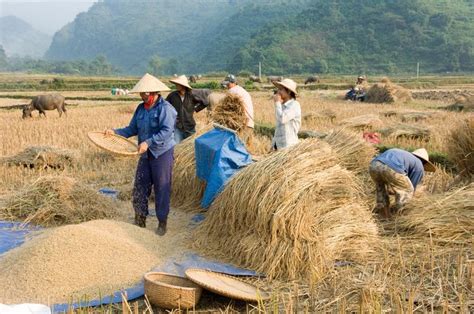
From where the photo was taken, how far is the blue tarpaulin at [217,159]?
203 inches

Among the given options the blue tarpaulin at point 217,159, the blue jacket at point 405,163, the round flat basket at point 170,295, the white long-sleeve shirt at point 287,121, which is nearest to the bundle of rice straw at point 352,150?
the white long-sleeve shirt at point 287,121

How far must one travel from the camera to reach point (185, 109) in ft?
22.3

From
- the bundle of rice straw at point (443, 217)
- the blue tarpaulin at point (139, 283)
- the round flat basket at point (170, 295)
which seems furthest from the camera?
the bundle of rice straw at point (443, 217)

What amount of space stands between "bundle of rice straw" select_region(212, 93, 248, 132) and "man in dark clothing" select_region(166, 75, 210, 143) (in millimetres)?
774

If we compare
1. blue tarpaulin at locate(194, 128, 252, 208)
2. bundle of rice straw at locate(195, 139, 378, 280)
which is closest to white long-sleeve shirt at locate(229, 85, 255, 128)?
blue tarpaulin at locate(194, 128, 252, 208)

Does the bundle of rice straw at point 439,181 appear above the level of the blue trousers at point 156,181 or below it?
below

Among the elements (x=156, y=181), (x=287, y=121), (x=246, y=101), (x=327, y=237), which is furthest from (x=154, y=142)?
(x=327, y=237)

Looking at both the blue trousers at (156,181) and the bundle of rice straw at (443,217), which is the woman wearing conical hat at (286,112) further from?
the bundle of rice straw at (443,217)

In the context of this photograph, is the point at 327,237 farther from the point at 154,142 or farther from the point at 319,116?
the point at 319,116

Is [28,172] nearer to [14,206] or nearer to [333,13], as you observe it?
[14,206]

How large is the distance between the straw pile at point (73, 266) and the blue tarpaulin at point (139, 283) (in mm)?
72

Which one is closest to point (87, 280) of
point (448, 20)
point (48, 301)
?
point (48, 301)

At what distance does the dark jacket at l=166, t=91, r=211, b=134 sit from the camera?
6770 mm

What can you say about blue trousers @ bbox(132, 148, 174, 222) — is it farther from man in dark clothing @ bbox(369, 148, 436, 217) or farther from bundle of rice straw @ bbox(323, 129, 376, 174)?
man in dark clothing @ bbox(369, 148, 436, 217)
